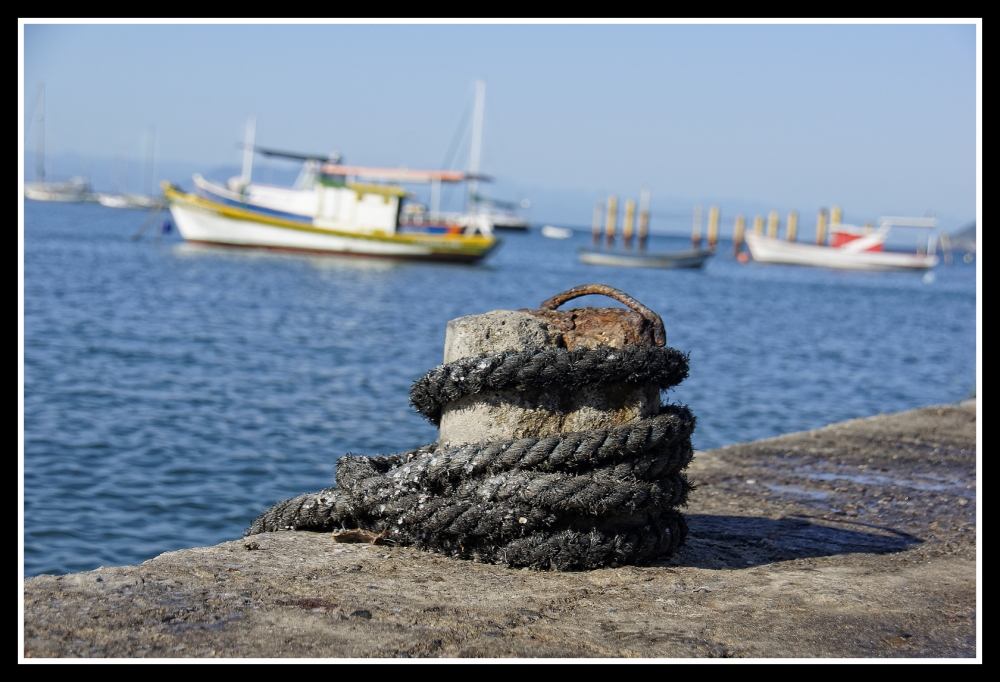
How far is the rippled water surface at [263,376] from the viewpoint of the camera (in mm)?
7586

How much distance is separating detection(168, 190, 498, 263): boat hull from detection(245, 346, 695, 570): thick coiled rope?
4050 cm

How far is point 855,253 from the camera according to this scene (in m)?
66.1

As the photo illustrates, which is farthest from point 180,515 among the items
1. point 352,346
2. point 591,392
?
point 352,346

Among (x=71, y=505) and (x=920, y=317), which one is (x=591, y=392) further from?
(x=920, y=317)

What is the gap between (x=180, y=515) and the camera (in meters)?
7.16

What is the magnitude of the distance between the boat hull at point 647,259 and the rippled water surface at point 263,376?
1986 centimetres

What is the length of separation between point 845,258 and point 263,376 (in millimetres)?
59120

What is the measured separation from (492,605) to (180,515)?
4518mm

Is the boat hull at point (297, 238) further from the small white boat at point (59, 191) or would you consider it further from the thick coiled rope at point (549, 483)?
the small white boat at point (59, 191)

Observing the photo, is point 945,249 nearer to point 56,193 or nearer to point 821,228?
point 821,228

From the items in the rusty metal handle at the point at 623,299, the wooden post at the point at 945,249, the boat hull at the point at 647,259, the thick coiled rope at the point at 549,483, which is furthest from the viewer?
the wooden post at the point at 945,249

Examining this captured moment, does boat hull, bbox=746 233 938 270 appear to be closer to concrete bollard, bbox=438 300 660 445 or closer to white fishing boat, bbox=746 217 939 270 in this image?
white fishing boat, bbox=746 217 939 270

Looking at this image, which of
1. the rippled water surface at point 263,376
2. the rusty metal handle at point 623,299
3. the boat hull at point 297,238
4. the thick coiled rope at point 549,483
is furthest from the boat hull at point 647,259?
the thick coiled rope at point 549,483

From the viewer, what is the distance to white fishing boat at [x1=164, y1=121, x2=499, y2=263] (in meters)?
44.3
